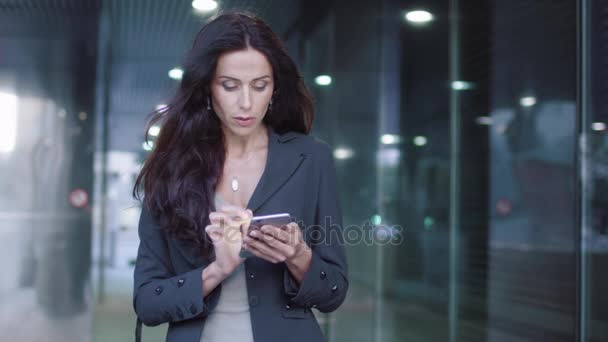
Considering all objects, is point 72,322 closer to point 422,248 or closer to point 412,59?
point 422,248

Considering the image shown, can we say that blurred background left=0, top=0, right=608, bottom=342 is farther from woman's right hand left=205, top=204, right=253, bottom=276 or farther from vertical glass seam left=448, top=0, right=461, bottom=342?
woman's right hand left=205, top=204, right=253, bottom=276

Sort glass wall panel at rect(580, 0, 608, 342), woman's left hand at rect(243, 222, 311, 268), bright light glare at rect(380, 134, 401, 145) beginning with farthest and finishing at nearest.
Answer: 1. bright light glare at rect(380, 134, 401, 145)
2. glass wall panel at rect(580, 0, 608, 342)
3. woman's left hand at rect(243, 222, 311, 268)

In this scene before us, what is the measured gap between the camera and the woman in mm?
1536

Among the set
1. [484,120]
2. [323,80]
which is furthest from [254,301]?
[484,120]

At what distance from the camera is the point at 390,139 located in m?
5.66

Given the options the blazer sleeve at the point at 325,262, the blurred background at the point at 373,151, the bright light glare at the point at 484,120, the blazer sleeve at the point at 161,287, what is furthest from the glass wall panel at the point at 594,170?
the blazer sleeve at the point at 161,287

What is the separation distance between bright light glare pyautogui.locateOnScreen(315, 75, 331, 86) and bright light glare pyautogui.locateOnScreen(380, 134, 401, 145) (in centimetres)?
72

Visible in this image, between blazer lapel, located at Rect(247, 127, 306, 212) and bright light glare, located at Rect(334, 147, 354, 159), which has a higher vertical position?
bright light glare, located at Rect(334, 147, 354, 159)

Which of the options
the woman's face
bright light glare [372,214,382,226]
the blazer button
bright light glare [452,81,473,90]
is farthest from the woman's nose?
bright light glare [452,81,473,90]

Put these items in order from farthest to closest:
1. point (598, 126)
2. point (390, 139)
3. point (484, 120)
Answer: point (390, 139), point (484, 120), point (598, 126)

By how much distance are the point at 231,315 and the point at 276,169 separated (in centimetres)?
35

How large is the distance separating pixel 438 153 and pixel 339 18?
1.34 m

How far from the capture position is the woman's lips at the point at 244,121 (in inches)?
64.2

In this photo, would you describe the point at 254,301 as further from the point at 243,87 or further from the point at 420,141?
the point at 420,141
